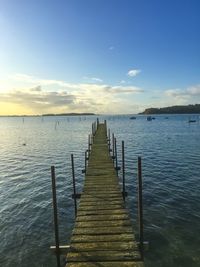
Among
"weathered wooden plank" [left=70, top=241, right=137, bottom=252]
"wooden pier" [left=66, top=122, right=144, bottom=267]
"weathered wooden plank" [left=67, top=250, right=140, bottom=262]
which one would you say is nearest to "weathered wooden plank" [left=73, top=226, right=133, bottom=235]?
"wooden pier" [left=66, top=122, right=144, bottom=267]

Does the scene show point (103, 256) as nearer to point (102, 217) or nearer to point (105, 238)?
point (105, 238)

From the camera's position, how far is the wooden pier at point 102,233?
9352mm

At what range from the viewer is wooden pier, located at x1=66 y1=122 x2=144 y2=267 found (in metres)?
9.35

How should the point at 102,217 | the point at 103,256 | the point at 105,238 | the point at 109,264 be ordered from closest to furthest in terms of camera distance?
1. the point at 109,264
2. the point at 103,256
3. the point at 105,238
4. the point at 102,217

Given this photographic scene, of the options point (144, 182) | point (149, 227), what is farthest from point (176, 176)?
point (149, 227)

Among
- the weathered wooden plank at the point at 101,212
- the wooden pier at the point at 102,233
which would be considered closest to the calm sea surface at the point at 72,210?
the weathered wooden plank at the point at 101,212

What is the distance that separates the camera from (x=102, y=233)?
36.4ft

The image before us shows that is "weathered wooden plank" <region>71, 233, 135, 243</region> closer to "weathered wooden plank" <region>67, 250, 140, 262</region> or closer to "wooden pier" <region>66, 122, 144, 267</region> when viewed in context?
"wooden pier" <region>66, 122, 144, 267</region>

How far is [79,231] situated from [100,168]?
11.0 metres

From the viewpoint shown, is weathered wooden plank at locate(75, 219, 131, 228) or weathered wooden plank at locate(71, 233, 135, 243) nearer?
weathered wooden plank at locate(71, 233, 135, 243)

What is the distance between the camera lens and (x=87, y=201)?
14727mm

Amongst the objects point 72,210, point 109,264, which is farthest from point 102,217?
point 72,210

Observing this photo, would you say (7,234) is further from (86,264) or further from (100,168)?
(86,264)

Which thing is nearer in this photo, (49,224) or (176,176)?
(49,224)
